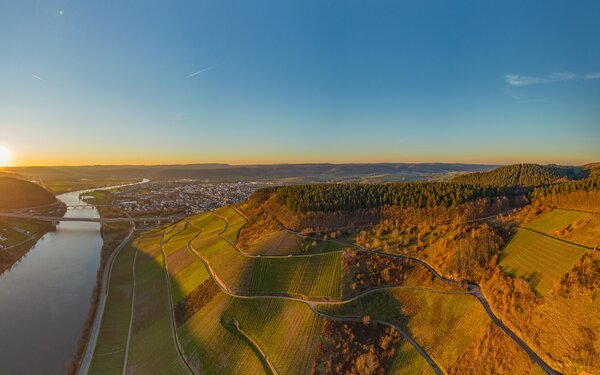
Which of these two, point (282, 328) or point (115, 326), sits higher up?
point (282, 328)

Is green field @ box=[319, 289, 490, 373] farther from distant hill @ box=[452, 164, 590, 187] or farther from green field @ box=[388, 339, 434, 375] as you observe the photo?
distant hill @ box=[452, 164, 590, 187]

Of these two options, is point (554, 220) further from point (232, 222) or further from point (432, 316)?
point (232, 222)

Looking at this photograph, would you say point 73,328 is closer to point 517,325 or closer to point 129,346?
point 129,346

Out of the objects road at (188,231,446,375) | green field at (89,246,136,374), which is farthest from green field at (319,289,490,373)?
green field at (89,246,136,374)

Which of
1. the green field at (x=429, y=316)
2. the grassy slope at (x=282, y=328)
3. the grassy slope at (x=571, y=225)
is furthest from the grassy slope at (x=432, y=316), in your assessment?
the grassy slope at (x=571, y=225)

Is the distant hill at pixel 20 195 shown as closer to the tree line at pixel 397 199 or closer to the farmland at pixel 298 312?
the farmland at pixel 298 312

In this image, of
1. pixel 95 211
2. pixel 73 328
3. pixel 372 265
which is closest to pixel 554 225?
pixel 372 265

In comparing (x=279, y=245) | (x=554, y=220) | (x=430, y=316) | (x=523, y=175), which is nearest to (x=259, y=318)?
(x=279, y=245)
